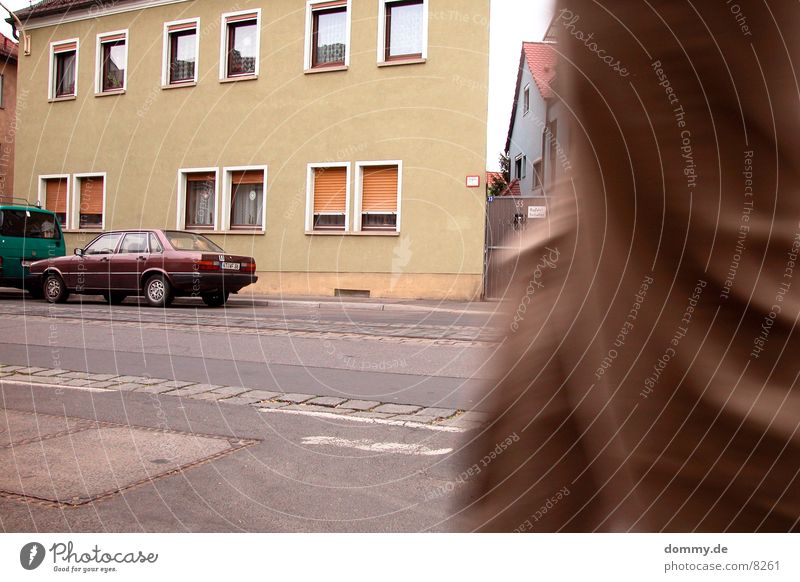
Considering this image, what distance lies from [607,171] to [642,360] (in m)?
0.17

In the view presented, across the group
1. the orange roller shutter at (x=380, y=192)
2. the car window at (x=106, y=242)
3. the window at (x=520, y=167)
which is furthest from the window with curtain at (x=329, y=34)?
the orange roller shutter at (x=380, y=192)

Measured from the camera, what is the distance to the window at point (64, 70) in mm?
1572

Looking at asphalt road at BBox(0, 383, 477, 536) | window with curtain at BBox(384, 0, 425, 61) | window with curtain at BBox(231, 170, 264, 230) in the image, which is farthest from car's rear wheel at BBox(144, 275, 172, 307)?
window with curtain at BBox(384, 0, 425, 61)

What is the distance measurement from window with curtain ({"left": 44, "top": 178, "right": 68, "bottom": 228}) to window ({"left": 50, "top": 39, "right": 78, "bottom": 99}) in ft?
0.74

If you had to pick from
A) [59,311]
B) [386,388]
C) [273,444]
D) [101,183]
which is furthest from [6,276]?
[59,311]

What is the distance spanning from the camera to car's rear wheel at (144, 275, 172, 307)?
1100 cm

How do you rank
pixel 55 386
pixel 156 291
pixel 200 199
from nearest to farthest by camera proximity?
1. pixel 200 199
2. pixel 55 386
3. pixel 156 291

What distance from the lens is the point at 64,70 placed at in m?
1.88

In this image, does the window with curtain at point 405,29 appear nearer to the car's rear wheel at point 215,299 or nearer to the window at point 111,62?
the window at point 111,62

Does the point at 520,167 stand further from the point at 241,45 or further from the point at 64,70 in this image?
the point at 241,45

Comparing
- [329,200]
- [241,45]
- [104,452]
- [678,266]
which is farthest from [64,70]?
[329,200]

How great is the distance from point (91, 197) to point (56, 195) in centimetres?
43

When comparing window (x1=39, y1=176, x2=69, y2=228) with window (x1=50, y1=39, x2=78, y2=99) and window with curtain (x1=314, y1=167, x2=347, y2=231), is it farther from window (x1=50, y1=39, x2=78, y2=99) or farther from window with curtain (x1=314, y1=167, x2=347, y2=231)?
window with curtain (x1=314, y1=167, x2=347, y2=231)
